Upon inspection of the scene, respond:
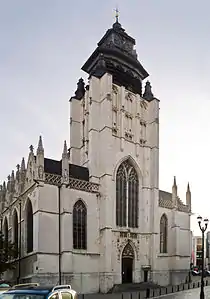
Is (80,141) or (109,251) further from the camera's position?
(80,141)

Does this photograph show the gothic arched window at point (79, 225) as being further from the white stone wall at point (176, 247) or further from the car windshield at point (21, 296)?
the car windshield at point (21, 296)

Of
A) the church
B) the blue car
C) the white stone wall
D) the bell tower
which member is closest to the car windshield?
the blue car

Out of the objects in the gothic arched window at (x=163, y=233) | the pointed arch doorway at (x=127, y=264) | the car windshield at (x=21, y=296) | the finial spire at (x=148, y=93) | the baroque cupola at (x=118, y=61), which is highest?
the baroque cupola at (x=118, y=61)

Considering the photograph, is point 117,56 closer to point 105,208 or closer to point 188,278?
point 105,208

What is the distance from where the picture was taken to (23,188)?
39.7 metres

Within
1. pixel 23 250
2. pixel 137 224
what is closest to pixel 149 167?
pixel 137 224

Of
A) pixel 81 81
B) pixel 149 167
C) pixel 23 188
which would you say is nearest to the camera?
pixel 23 188

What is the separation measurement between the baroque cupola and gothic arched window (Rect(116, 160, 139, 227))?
10.4 metres

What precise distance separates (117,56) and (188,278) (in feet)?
93.5

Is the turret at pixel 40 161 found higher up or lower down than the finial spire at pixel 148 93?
lower down

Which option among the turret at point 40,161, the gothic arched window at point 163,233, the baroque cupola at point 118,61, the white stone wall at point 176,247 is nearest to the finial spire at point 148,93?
the baroque cupola at point 118,61

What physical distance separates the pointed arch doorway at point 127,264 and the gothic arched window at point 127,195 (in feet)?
8.63

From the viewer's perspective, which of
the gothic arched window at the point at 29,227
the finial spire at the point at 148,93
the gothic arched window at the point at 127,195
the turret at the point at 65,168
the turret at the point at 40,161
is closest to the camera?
the turret at the point at 40,161

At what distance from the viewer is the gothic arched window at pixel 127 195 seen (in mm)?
40156
